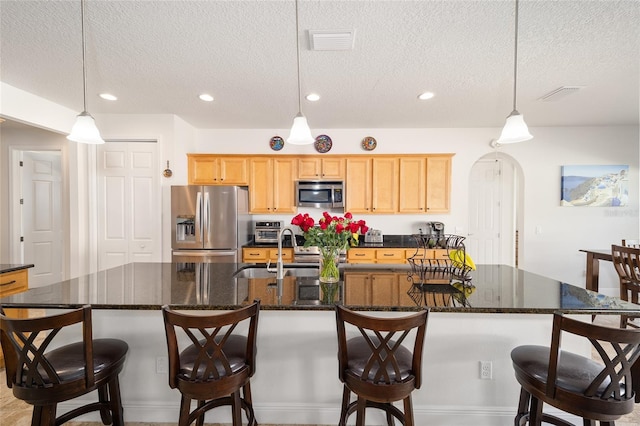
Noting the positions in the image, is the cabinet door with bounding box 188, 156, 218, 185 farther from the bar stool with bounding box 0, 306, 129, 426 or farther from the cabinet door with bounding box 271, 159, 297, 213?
the bar stool with bounding box 0, 306, 129, 426

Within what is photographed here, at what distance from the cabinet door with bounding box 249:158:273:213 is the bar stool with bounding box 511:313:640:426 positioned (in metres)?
3.49

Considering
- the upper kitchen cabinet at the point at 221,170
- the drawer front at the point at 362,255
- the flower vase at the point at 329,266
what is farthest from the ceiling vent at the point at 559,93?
the upper kitchen cabinet at the point at 221,170

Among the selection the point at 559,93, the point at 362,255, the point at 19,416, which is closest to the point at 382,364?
the point at 19,416

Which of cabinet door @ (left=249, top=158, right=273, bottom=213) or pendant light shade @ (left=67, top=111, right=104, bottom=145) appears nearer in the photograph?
pendant light shade @ (left=67, top=111, right=104, bottom=145)

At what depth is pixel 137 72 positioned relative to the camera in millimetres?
2541

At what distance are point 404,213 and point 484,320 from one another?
8.50 feet

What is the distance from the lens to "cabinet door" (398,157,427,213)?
4.16 m

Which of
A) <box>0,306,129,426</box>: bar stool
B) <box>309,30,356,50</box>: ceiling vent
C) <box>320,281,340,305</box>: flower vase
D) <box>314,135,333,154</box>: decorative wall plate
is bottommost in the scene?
<box>0,306,129,426</box>: bar stool

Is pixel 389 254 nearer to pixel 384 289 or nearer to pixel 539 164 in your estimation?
pixel 384 289

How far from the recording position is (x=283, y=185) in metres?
4.24

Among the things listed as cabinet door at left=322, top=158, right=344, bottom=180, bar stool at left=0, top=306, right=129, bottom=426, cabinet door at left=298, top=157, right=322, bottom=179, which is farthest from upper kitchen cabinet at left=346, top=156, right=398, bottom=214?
bar stool at left=0, top=306, right=129, bottom=426

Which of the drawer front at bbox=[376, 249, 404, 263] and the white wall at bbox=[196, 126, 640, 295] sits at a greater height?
the white wall at bbox=[196, 126, 640, 295]

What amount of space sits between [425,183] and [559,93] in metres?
1.73

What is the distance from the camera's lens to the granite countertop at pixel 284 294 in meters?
1.45
